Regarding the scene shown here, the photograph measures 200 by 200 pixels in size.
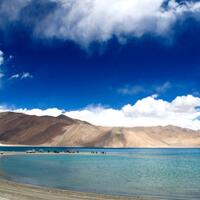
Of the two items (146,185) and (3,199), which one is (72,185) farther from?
(3,199)

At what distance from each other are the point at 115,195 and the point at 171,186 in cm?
893

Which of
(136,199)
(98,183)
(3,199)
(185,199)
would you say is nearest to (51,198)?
(3,199)

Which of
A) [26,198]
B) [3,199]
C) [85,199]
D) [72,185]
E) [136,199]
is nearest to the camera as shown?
[3,199]

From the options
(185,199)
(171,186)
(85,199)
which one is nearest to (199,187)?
(171,186)

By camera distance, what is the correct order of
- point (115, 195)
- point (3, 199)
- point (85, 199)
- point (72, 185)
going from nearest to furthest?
point (3, 199)
point (85, 199)
point (115, 195)
point (72, 185)

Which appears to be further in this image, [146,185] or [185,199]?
[146,185]

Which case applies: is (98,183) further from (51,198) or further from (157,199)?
(51,198)

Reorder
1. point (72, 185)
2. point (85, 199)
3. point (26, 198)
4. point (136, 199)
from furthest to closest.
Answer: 1. point (72, 185)
2. point (136, 199)
3. point (85, 199)
4. point (26, 198)

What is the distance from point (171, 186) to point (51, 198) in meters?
16.0

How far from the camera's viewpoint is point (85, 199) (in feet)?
84.9

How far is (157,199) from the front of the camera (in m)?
28.5

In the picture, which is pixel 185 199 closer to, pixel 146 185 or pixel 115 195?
pixel 115 195

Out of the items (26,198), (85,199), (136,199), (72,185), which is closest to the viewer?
(26,198)

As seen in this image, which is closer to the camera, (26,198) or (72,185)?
(26,198)
